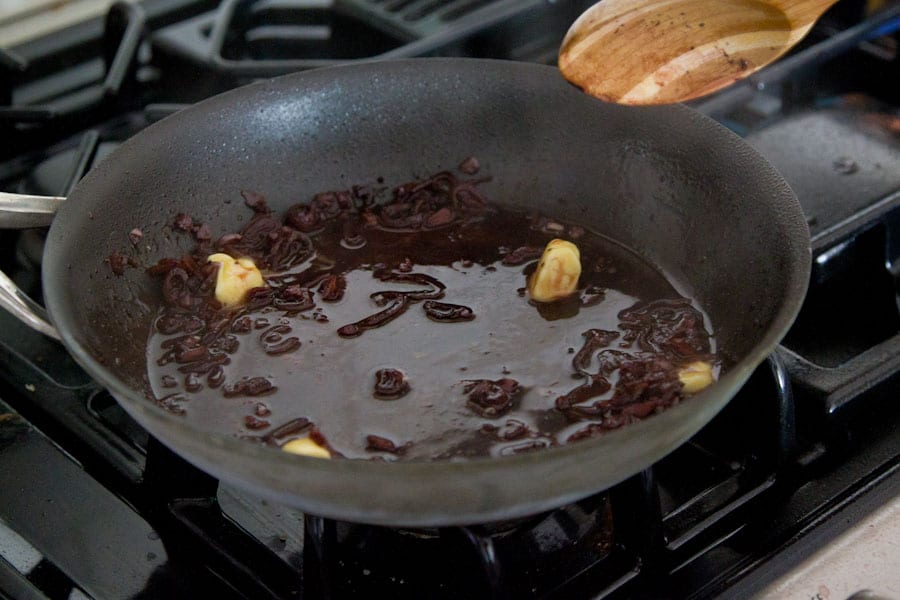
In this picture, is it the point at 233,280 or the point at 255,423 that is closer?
the point at 255,423

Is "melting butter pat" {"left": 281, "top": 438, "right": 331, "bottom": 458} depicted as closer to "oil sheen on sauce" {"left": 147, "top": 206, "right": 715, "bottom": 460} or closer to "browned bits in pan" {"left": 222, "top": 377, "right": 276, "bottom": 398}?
"oil sheen on sauce" {"left": 147, "top": 206, "right": 715, "bottom": 460}

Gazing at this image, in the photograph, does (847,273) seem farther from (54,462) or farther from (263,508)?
(54,462)

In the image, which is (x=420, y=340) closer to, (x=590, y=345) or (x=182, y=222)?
(x=590, y=345)

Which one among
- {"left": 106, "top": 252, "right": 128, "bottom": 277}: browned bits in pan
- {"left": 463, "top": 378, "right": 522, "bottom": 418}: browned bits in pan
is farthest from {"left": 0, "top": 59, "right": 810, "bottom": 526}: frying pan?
{"left": 463, "top": 378, "right": 522, "bottom": 418}: browned bits in pan

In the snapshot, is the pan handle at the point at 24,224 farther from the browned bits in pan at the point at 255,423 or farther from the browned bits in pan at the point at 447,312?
the browned bits in pan at the point at 447,312

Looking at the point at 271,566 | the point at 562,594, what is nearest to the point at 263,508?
the point at 271,566

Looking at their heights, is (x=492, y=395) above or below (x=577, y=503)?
above

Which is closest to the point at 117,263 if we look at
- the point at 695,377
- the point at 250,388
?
the point at 250,388
